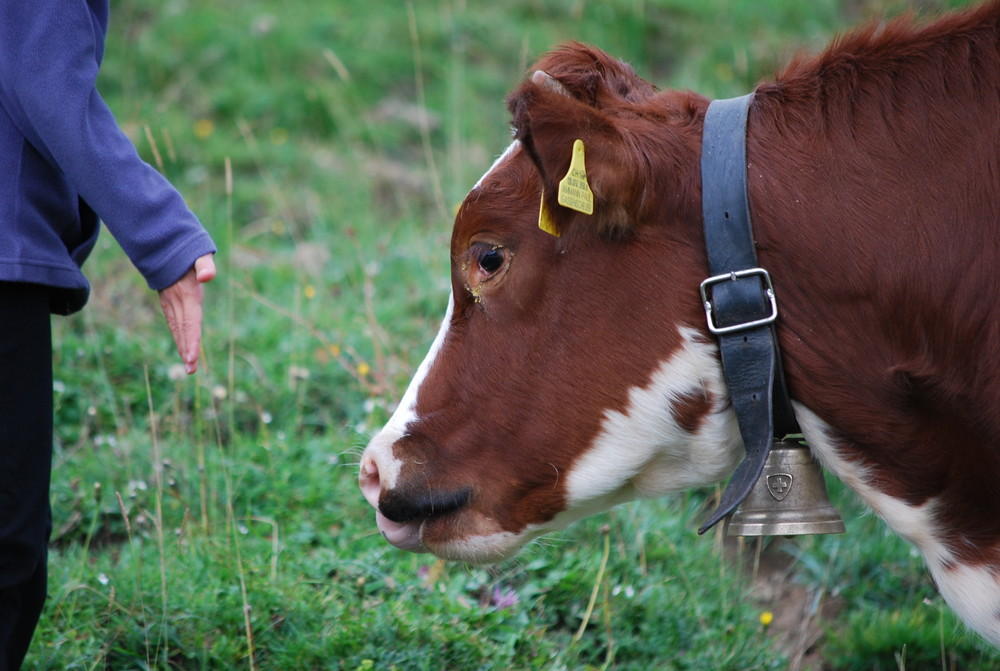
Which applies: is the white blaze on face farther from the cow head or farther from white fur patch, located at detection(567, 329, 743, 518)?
white fur patch, located at detection(567, 329, 743, 518)

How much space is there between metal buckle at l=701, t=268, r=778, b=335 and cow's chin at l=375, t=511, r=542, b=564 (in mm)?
622

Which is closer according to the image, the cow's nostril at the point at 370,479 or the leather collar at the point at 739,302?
the leather collar at the point at 739,302

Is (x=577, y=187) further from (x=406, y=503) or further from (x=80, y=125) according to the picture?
(x=80, y=125)

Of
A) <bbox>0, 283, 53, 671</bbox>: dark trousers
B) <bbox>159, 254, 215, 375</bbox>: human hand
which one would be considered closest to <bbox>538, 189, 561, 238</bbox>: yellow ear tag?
<bbox>159, 254, 215, 375</bbox>: human hand

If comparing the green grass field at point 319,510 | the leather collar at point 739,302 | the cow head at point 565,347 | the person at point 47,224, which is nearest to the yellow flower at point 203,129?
the green grass field at point 319,510

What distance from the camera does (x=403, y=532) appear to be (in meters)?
2.22

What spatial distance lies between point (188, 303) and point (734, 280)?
1.12 m

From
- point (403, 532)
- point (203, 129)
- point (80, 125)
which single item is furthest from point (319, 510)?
point (203, 129)

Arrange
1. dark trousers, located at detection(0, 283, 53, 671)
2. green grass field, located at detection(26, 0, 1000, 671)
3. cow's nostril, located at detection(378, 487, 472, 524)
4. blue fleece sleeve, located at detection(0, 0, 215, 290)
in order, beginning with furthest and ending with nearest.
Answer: green grass field, located at detection(26, 0, 1000, 671)
cow's nostril, located at detection(378, 487, 472, 524)
dark trousers, located at detection(0, 283, 53, 671)
blue fleece sleeve, located at detection(0, 0, 215, 290)

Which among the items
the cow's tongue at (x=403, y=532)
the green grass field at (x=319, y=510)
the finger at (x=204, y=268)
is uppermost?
the finger at (x=204, y=268)

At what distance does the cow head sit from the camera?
6.20 ft

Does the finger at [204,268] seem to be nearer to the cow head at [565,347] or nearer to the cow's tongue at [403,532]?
the cow head at [565,347]

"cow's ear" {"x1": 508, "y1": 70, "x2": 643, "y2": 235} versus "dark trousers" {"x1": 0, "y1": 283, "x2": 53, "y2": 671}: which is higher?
"cow's ear" {"x1": 508, "y1": 70, "x2": 643, "y2": 235}

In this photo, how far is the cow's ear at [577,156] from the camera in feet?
5.80
